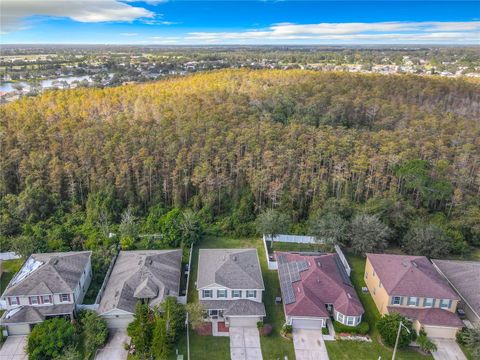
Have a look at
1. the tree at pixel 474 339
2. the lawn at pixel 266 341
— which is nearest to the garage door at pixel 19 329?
the lawn at pixel 266 341

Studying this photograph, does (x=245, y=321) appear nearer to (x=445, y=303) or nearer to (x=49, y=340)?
(x=49, y=340)

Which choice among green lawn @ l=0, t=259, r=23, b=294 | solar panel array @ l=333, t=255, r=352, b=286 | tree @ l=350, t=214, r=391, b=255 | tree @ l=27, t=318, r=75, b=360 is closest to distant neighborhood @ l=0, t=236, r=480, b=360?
solar panel array @ l=333, t=255, r=352, b=286

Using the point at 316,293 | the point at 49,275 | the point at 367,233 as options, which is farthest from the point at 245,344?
the point at 367,233

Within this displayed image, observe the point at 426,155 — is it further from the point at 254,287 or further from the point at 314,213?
the point at 254,287

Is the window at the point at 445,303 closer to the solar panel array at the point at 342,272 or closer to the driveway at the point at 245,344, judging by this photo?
the solar panel array at the point at 342,272

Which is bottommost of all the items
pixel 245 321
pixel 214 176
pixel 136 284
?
pixel 245 321
